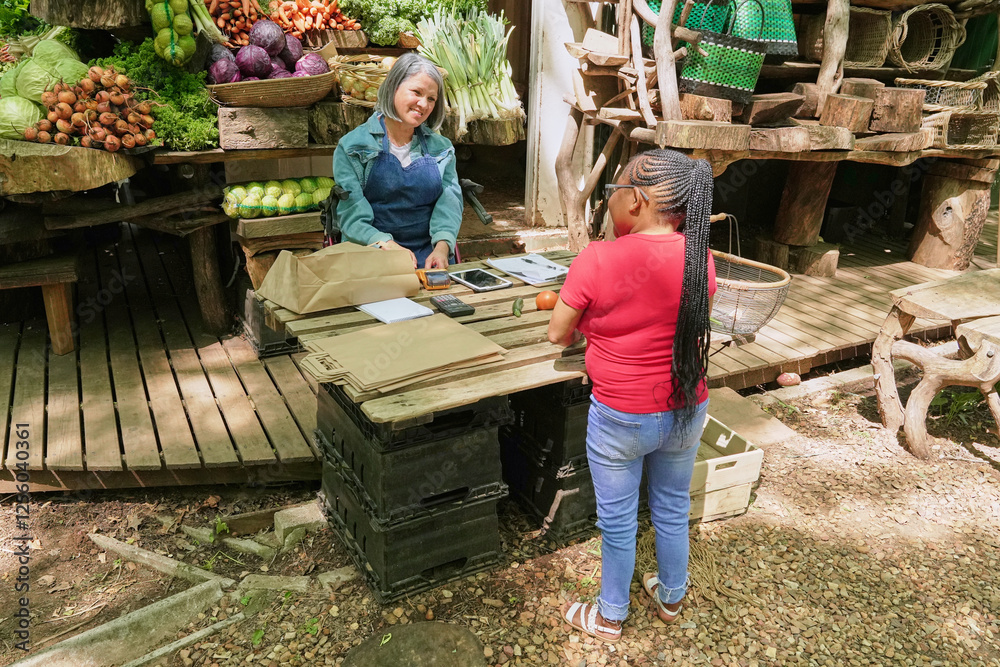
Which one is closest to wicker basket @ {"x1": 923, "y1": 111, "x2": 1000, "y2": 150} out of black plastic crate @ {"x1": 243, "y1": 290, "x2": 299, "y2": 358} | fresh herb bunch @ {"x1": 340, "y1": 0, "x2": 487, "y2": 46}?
fresh herb bunch @ {"x1": 340, "y1": 0, "x2": 487, "y2": 46}

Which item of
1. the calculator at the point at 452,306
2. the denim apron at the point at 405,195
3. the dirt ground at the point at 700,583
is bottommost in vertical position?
the dirt ground at the point at 700,583

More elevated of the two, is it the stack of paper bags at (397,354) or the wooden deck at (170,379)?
the stack of paper bags at (397,354)

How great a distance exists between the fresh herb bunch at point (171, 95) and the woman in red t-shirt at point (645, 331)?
3.01 meters

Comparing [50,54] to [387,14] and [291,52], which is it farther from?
[387,14]

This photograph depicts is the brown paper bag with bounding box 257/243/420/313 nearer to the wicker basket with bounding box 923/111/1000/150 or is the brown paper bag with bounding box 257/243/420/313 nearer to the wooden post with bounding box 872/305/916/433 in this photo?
the wooden post with bounding box 872/305/916/433

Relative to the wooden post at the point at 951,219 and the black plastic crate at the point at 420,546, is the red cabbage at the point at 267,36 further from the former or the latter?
the wooden post at the point at 951,219

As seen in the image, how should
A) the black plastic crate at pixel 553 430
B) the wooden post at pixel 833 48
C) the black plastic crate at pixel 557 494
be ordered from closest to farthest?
the black plastic crate at pixel 553 430
the black plastic crate at pixel 557 494
the wooden post at pixel 833 48

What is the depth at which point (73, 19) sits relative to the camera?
4.14m

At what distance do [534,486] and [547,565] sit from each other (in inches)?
15.8

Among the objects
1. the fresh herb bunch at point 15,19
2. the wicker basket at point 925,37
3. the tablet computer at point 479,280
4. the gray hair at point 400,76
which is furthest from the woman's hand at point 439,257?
the wicker basket at point 925,37

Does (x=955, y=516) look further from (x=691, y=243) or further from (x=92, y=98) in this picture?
(x=92, y=98)

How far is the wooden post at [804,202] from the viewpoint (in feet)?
21.7

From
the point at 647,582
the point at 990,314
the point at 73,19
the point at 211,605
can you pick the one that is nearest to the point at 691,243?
the point at 647,582

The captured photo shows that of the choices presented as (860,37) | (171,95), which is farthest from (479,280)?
(860,37)
